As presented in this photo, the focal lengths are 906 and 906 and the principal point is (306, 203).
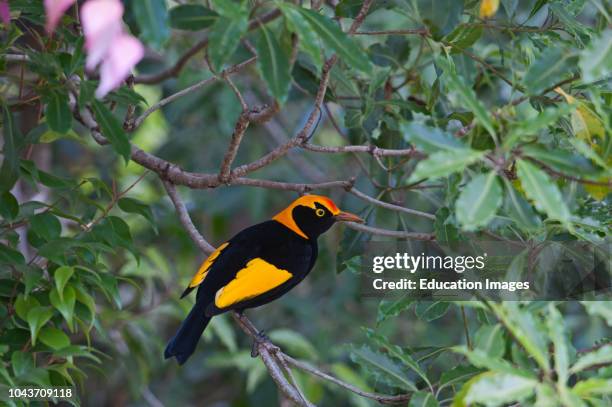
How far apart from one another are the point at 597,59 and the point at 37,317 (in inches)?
70.8

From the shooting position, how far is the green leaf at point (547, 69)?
7.73 feet

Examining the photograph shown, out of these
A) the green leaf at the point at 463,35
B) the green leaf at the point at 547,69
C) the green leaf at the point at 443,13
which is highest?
the green leaf at the point at 463,35

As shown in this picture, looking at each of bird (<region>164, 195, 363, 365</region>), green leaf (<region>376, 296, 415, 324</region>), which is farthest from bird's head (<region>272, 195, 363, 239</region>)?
green leaf (<region>376, 296, 415, 324</region>)

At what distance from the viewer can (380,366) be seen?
2.70m

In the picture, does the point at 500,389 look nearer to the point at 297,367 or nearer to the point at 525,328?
the point at 525,328

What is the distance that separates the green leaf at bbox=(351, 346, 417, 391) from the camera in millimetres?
2660

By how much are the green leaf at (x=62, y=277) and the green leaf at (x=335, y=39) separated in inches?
45.5

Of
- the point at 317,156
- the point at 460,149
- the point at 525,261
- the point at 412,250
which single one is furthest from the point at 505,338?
the point at 317,156

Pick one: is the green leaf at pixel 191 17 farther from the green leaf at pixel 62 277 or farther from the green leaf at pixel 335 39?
the green leaf at pixel 62 277

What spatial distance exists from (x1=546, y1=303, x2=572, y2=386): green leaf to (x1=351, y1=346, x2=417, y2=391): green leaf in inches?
25.7

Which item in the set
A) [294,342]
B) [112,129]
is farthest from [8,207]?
[294,342]

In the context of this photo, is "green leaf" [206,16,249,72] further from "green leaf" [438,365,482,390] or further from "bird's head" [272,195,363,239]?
"bird's head" [272,195,363,239]

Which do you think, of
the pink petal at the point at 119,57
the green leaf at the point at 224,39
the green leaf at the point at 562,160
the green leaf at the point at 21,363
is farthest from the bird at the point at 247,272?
the pink petal at the point at 119,57

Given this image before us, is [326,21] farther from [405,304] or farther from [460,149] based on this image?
[405,304]
